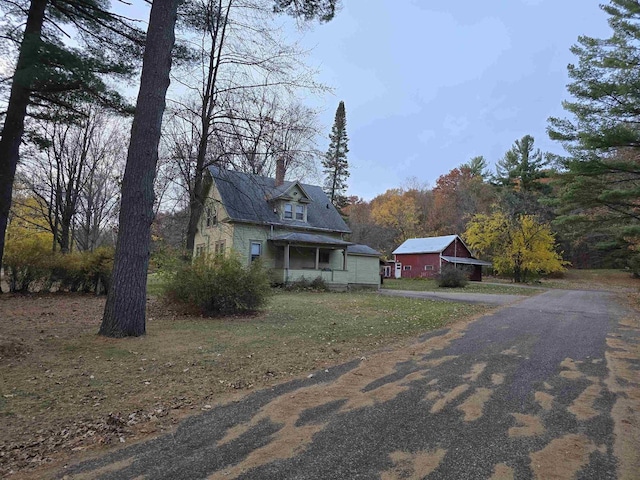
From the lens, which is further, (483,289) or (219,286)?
(483,289)

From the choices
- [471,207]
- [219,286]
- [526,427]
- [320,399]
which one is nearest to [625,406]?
[526,427]

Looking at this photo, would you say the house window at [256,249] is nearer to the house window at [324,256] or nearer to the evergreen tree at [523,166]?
the house window at [324,256]

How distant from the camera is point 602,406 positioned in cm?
382

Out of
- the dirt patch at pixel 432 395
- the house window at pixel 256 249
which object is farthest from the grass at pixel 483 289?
the dirt patch at pixel 432 395

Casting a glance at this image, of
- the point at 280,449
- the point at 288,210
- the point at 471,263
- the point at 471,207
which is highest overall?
the point at 471,207

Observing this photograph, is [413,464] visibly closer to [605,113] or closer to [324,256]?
[605,113]

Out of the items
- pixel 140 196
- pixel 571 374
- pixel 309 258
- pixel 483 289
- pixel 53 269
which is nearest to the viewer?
pixel 571 374

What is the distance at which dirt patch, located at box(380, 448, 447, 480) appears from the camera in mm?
2533

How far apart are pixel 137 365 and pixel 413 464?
13.1 ft

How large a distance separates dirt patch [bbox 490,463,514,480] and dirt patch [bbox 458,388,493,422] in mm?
784

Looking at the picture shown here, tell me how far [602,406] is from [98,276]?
50.5 feet

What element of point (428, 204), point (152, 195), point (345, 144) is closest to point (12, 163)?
point (152, 195)

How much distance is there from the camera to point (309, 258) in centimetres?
2272

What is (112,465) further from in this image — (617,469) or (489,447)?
(617,469)
